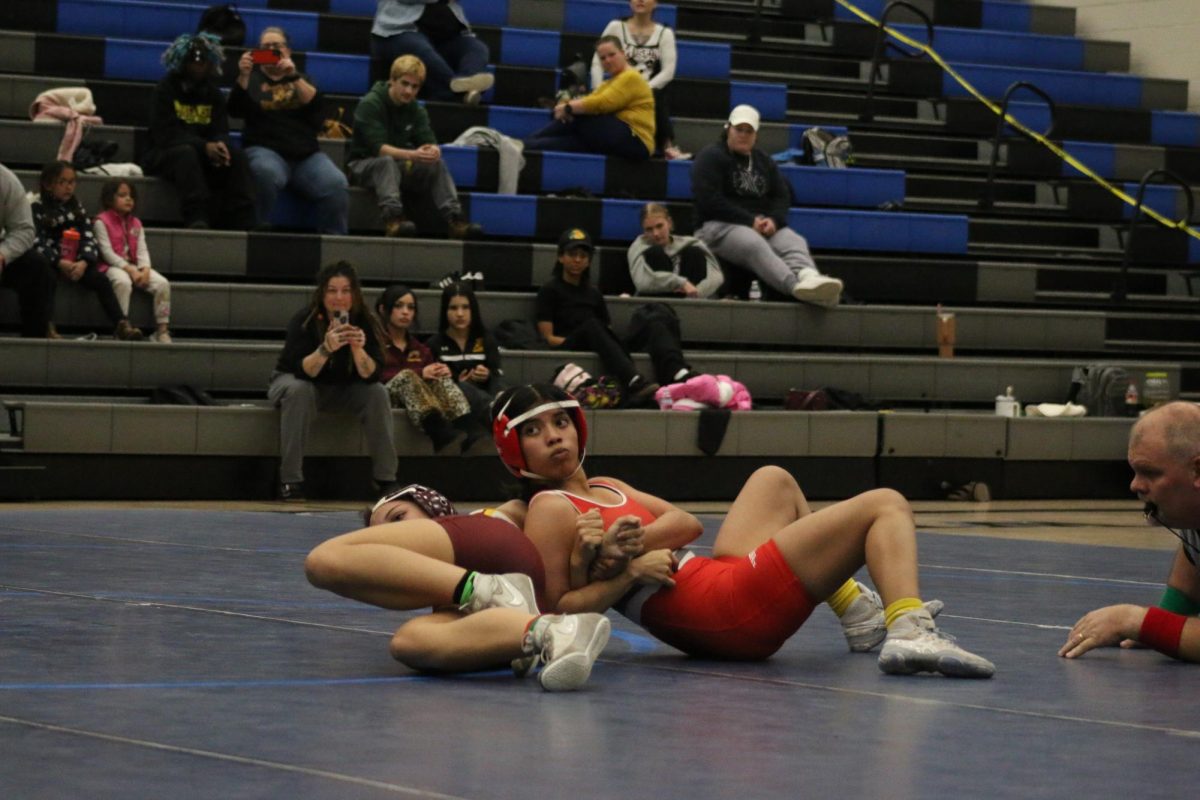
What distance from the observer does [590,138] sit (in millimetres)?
12094

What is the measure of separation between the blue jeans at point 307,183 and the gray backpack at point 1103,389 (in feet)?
15.3

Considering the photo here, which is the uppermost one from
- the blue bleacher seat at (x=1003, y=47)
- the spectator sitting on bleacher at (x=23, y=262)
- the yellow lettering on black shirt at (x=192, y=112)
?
the blue bleacher seat at (x=1003, y=47)

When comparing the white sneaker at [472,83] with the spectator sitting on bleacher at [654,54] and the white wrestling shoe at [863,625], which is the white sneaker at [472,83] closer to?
the spectator sitting on bleacher at [654,54]

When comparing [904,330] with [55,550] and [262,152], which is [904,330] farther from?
[55,550]

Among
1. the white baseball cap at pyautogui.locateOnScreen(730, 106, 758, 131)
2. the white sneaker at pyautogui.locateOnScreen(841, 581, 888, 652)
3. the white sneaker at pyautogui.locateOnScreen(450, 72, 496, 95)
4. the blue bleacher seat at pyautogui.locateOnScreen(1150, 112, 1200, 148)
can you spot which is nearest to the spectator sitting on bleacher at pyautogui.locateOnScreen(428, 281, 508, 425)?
the white baseball cap at pyautogui.locateOnScreen(730, 106, 758, 131)

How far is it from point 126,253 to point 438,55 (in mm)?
3120

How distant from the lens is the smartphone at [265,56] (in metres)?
10.8

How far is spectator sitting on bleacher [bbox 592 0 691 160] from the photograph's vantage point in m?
12.3

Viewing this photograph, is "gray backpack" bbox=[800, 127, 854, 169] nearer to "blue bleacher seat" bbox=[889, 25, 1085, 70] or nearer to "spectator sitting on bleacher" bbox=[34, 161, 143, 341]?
"blue bleacher seat" bbox=[889, 25, 1085, 70]

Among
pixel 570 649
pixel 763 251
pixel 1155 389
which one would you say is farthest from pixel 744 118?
pixel 570 649

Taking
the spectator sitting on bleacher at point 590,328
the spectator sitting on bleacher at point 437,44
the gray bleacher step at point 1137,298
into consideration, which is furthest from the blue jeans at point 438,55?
the gray bleacher step at point 1137,298

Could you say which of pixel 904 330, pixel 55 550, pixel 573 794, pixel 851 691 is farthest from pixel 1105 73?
pixel 573 794

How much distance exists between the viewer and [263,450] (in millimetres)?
9281

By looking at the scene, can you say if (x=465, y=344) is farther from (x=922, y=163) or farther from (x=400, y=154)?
(x=922, y=163)
